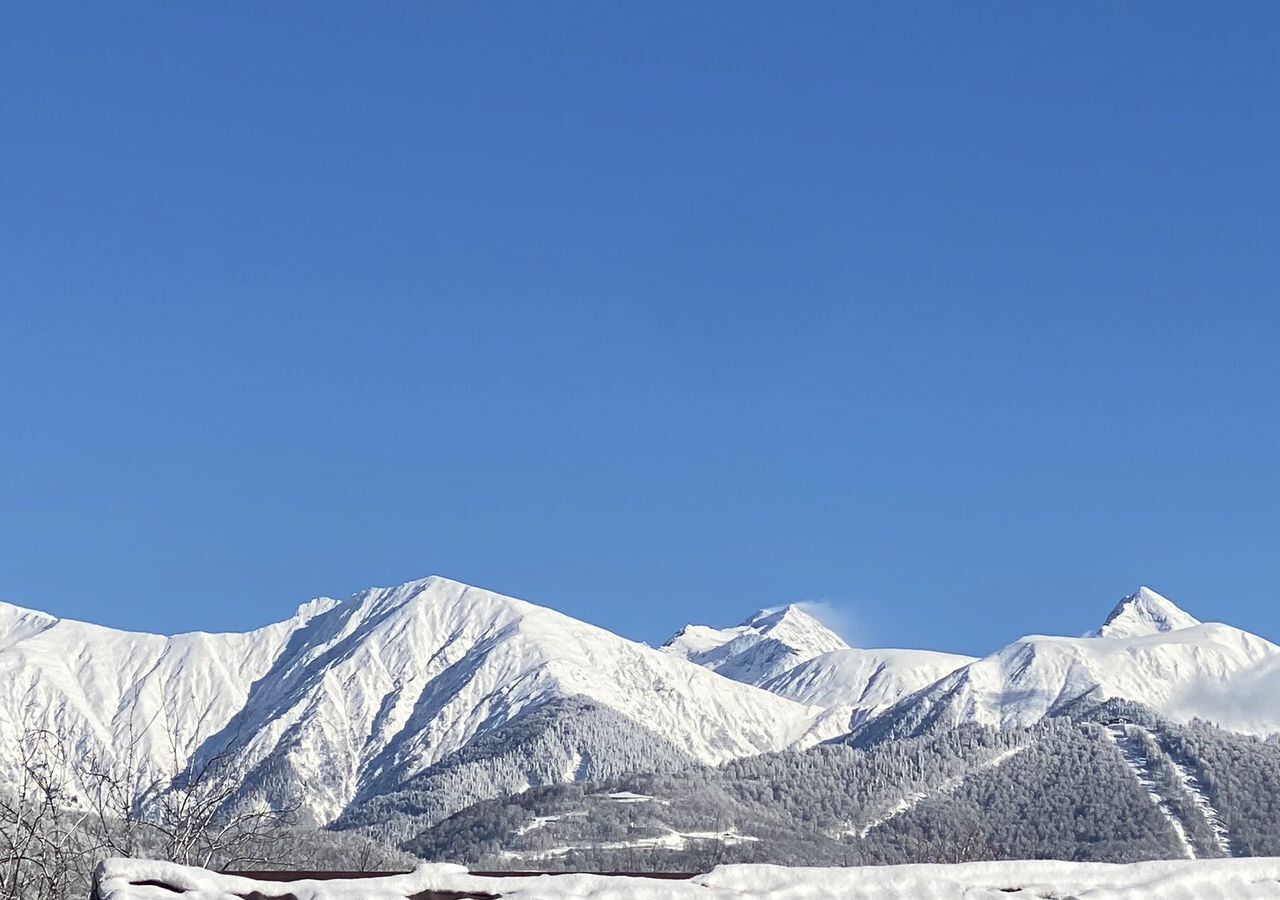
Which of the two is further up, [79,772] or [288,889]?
[79,772]

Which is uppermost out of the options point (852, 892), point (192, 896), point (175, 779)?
point (175, 779)

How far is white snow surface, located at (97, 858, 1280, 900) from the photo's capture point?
32.5 feet

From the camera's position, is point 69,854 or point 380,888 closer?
point 380,888

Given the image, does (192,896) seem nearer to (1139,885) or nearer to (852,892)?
(852,892)

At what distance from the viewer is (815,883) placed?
34.3 feet

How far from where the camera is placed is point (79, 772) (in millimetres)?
30281

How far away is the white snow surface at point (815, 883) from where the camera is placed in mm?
9914

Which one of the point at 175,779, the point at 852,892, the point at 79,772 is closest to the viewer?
the point at 852,892

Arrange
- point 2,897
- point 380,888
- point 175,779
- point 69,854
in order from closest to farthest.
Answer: point 380,888 → point 2,897 → point 69,854 → point 175,779

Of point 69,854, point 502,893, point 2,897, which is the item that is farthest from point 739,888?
point 69,854

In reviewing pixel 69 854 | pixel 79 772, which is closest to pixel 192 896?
pixel 69 854

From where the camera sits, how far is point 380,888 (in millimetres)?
9789

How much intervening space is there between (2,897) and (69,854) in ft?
6.17

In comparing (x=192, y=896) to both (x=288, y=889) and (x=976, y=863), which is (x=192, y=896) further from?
(x=976, y=863)
